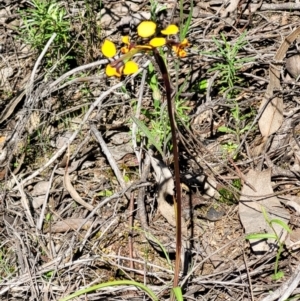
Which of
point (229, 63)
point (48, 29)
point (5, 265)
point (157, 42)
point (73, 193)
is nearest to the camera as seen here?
point (157, 42)

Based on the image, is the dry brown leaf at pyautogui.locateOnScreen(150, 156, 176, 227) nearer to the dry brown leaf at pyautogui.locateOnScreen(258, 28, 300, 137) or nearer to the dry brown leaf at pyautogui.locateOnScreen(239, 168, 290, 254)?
the dry brown leaf at pyautogui.locateOnScreen(239, 168, 290, 254)

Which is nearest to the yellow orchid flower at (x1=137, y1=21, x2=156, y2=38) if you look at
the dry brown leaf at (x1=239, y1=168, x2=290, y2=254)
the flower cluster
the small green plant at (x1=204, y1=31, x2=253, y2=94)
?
the flower cluster

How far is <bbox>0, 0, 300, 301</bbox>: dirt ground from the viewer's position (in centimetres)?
256

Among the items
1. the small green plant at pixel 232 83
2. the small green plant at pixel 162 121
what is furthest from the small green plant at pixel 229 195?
the small green plant at pixel 162 121

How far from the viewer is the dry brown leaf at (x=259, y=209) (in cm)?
258

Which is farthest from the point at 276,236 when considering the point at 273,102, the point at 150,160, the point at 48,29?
the point at 48,29

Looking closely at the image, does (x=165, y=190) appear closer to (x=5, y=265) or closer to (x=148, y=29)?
(x=5, y=265)

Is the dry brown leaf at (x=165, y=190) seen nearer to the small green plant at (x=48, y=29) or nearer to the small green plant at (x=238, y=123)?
the small green plant at (x=238, y=123)

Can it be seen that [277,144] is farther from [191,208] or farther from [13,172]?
[13,172]

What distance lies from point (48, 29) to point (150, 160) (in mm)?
1041

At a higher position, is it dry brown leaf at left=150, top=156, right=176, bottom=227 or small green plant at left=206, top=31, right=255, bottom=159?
small green plant at left=206, top=31, right=255, bottom=159

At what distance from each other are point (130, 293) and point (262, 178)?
2.62 feet

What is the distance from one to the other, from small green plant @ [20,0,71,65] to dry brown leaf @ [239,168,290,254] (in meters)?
1.33

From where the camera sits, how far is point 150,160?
2.89 meters
